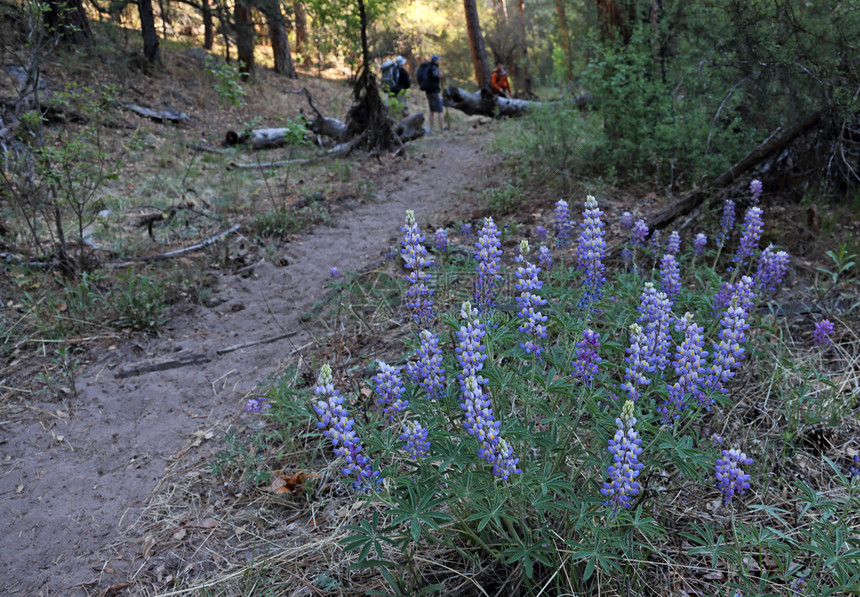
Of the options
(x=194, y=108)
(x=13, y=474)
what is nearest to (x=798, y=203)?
(x=13, y=474)

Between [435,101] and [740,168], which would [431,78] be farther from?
[740,168]

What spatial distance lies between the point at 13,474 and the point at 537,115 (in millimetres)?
7310

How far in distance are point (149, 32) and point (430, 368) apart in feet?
50.3

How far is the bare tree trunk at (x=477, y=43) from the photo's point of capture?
16234 mm

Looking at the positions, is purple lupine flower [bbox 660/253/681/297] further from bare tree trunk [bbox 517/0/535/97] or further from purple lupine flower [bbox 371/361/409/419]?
bare tree trunk [bbox 517/0/535/97]

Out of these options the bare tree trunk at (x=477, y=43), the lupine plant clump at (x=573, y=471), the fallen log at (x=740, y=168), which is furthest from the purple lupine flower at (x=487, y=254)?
the bare tree trunk at (x=477, y=43)

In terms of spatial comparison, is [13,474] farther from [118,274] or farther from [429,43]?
[429,43]

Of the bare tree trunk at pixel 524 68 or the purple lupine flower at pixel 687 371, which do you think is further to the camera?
the bare tree trunk at pixel 524 68

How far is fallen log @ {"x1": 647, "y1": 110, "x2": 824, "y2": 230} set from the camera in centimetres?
456

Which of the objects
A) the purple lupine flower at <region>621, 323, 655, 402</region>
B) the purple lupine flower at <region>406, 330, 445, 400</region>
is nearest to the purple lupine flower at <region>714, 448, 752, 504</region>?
the purple lupine flower at <region>621, 323, 655, 402</region>

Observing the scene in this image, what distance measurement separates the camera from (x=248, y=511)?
2842mm

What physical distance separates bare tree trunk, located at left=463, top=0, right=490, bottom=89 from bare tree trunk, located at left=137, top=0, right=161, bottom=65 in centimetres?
866

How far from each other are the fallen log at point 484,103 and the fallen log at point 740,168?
11015 millimetres

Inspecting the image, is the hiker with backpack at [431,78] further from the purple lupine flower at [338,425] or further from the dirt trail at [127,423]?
the purple lupine flower at [338,425]
